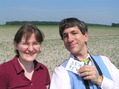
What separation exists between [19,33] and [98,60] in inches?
35.2

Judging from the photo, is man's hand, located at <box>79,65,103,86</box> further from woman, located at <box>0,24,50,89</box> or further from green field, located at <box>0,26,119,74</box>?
green field, located at <box>0,26,119,74</box>

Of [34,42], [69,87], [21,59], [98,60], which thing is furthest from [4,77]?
[98,60]

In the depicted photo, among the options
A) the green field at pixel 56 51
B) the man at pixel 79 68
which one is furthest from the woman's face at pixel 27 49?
the green field at pixel 56 51

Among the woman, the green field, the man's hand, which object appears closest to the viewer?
the man's hand

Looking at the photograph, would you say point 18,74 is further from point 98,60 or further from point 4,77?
point 98,60

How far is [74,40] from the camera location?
2457 millimetres

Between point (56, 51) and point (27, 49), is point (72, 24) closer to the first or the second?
point (27, 49)

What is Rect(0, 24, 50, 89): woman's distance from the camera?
244 centimetres

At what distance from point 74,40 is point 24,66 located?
0.62 meters

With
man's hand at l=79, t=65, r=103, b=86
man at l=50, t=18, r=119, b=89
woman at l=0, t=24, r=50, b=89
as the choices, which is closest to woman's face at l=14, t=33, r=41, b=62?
woman at l=0, t=24, r=50, b=89

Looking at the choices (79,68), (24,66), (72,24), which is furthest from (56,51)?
(79,68)

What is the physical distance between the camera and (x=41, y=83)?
2623mm

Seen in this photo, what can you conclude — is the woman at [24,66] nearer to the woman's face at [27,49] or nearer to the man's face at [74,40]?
the woman's face at [27,49]

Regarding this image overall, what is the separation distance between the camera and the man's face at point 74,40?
2457 millimetres
